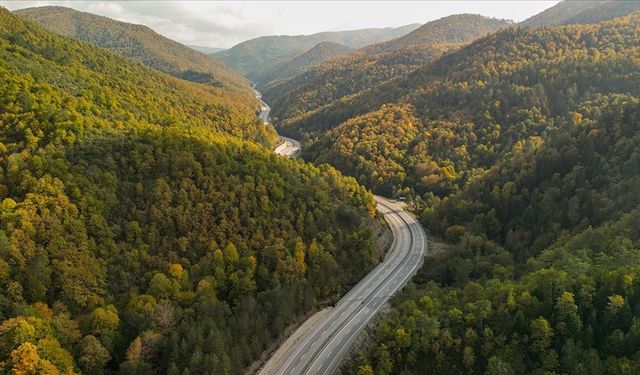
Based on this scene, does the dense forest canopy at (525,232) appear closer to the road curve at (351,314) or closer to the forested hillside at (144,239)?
the road curve at (351,314)

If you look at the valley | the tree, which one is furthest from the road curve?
the tree

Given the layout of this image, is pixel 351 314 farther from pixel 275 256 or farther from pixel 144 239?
pixel 144 239

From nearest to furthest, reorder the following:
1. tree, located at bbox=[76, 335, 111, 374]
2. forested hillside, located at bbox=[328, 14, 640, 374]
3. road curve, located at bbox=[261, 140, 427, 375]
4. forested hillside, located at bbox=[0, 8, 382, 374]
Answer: forested hillside, located at bbox=[328, 14, 640, 374] < tree, located at bbox=[76, 335, 111, 374] < forested hillside, located at bbox=[0, 8, 382, 374] < road curve, located at bbox=[261, 140, 427, 375]

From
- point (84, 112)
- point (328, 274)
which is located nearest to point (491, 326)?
point (328, 274)

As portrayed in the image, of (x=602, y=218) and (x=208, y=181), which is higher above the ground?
(x=208, y=181)

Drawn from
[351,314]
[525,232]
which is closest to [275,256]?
[351,314]

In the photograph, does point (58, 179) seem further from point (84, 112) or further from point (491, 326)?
point (491, 326)

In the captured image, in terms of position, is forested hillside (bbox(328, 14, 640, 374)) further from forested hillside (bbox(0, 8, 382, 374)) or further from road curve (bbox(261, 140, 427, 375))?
forested hillside (bbox(0, 8, 382, 374))
